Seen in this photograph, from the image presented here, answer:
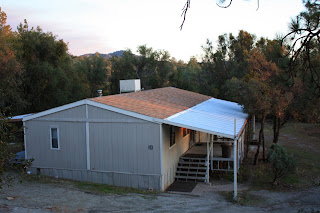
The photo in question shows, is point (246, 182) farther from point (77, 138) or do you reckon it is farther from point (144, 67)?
point (144, 67)

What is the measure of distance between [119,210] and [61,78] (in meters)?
17.4

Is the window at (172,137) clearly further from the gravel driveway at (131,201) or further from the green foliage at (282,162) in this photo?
the green foliage at (282,162)

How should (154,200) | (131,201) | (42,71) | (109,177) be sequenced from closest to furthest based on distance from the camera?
1. (131,201)
2. (154,200)
3. (109,177)
4. (42,71)

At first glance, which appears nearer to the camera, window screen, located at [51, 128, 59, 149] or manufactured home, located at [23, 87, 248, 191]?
manufactured home, located at [23, 87, 248, 191]

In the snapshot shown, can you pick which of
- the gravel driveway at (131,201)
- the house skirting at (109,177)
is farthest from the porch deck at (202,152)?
the house skirting at (109,177)

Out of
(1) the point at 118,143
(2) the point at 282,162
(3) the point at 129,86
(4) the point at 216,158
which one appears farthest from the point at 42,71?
(2) the point at 282,162

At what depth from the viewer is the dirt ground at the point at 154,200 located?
30.0ft

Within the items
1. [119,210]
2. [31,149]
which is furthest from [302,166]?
[31,149]

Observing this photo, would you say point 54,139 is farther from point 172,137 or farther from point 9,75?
point 9,75

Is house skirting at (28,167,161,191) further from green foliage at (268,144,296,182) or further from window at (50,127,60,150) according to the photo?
green foliage at (268,144,296,182)

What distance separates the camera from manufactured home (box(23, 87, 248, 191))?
11.1 meters

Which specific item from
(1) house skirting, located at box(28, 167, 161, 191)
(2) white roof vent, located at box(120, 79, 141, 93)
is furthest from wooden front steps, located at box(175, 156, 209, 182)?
(2) white roof vent, located at box(120, 79, 141, 93)

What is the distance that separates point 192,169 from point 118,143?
12.6ft

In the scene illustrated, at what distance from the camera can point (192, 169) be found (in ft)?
43.9
